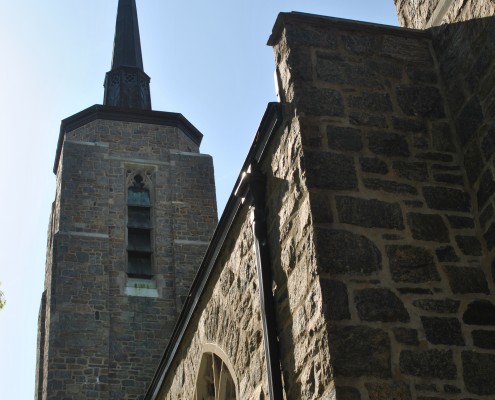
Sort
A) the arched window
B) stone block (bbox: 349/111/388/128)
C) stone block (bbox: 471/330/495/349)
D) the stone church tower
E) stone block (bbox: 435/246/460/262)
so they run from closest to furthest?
stone block (bbox: 471/330/495/349) < stone block (bbox: 435/246/460/262) < stone block (bbox: 349/111/388/128) < the arched window < the stone church tower

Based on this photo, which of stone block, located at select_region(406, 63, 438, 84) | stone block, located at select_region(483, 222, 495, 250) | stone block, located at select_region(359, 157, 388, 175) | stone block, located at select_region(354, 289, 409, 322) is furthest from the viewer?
stone block, located at select_region(406, 63, 438, 84)

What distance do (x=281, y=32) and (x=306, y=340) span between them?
2.60 metres

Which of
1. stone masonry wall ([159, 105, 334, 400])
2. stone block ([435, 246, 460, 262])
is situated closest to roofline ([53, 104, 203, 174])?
stone masonry wall ([159, 105, 334, 400])

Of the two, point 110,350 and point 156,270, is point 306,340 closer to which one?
point 110,350

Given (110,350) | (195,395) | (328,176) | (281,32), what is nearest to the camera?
(328,176)

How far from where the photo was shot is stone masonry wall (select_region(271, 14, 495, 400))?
17.6 ft

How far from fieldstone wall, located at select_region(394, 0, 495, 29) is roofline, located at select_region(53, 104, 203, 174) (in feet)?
57.7

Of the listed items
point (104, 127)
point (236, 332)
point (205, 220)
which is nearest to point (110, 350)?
point (205, 220)

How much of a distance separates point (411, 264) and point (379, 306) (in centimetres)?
44

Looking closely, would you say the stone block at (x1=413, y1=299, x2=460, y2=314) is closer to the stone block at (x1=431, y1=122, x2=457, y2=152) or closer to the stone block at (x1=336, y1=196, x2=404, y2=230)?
the stone block at (x1=336, y1=196, x2=404, y2=230)

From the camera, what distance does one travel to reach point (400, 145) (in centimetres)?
645

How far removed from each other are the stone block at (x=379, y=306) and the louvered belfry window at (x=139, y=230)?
16873 millimetres

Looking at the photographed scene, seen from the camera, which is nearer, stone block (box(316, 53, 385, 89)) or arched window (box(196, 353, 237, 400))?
stone block (box(316, 53, 385, 89))

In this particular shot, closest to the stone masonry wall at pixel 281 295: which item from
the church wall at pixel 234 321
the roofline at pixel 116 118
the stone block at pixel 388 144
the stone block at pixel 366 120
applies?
the church wall at pixel 234 321
